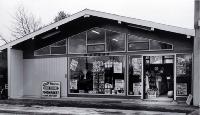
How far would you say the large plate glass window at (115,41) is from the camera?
15461mm

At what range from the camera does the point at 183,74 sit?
1400 cm

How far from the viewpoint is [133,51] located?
1513 centimetres

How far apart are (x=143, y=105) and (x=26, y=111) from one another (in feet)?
17.5

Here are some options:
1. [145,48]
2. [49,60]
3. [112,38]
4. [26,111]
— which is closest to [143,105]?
[145,48]

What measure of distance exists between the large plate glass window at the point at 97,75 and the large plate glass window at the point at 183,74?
292 cm

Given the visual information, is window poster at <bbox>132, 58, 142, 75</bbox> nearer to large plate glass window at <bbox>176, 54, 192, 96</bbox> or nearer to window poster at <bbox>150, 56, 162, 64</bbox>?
window poster at <bbox>150, 56, 162, 64</bbox>

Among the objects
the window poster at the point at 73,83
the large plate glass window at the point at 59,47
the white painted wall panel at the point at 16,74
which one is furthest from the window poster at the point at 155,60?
the white painted wall panel at the point at 16,74

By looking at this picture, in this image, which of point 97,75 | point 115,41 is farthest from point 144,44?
point 97,75

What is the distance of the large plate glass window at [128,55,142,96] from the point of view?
15000 mm

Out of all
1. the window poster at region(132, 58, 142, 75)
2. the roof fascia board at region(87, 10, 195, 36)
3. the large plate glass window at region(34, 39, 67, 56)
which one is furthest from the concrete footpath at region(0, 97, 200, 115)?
the roof fascia board at region(87, 10, 195, 36)

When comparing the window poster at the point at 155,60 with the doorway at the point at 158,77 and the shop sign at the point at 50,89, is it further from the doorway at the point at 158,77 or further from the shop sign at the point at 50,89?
the shop sign at the point at 50,89

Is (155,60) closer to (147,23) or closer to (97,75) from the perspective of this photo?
(147,23)

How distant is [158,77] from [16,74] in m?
8.44

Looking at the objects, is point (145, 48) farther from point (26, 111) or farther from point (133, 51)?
point (26, 111)
